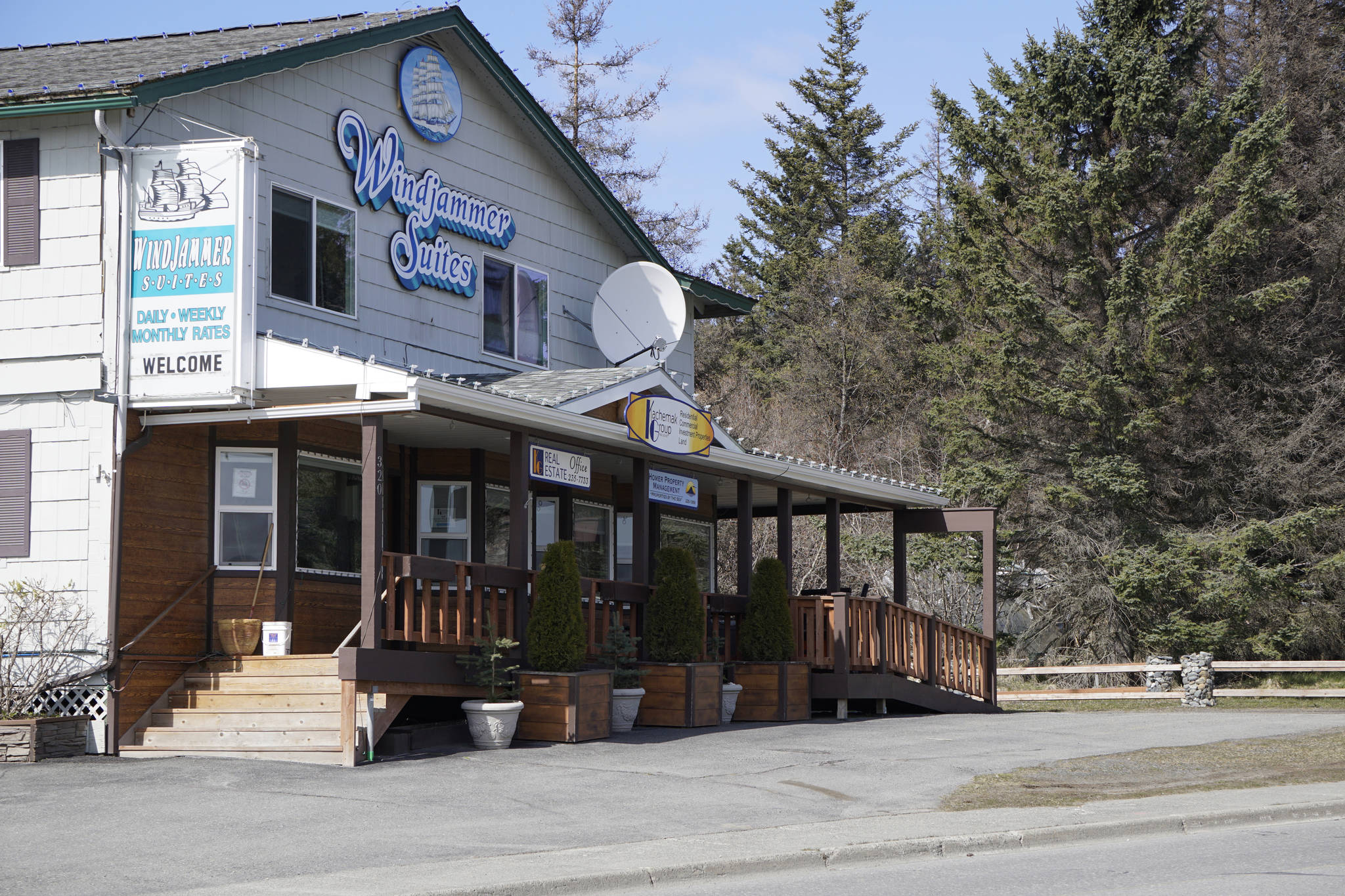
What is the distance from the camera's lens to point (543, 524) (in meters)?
19.2

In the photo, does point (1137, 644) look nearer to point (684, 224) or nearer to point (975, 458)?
point (975, 458)

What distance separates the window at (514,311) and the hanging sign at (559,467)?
364cm

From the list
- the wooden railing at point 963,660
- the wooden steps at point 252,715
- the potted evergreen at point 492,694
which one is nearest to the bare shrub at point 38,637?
the wooden steps at point 252,715

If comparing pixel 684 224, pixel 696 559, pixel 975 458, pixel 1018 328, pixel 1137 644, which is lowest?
pixel 1137 644

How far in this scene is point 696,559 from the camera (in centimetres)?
2312

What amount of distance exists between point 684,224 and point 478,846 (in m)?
40.5

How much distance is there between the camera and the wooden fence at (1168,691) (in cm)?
2742

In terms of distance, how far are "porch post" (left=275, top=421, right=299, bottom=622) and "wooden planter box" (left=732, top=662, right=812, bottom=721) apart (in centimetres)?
588

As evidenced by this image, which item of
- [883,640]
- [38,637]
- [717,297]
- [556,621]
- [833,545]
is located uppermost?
[717,297]

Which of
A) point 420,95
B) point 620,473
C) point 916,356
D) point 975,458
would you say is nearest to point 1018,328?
point 975,458

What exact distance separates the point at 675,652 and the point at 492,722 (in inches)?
124

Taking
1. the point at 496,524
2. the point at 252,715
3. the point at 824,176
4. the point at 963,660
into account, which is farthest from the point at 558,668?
the point at 824,176

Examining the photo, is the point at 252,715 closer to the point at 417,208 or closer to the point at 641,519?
the point at 641,519

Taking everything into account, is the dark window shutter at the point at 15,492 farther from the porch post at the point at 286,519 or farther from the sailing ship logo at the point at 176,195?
the sailing ship logo at the point at 176,195
